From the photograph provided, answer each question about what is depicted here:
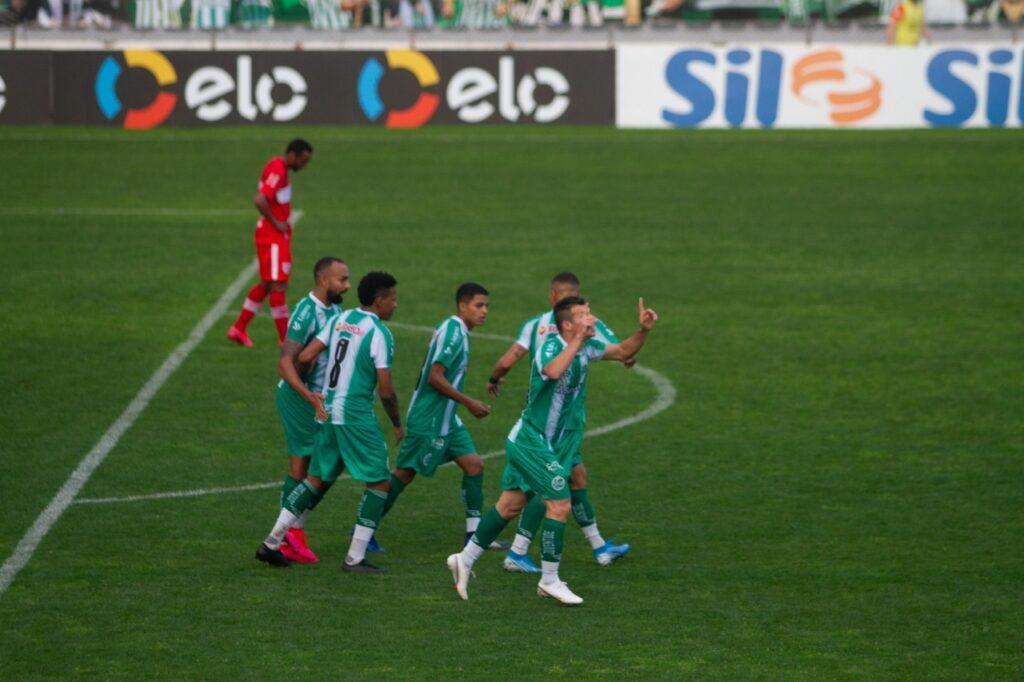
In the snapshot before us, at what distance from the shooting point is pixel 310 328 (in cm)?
977

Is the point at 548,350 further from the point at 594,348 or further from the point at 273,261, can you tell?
the point at 273,261

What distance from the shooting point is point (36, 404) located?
45.1ft

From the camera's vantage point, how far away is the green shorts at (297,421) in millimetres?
9773

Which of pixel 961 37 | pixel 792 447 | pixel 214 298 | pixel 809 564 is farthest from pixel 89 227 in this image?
pixel 961 37

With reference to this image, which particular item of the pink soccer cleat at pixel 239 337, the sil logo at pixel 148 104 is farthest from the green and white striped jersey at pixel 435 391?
the sil logo at pixel 148 104

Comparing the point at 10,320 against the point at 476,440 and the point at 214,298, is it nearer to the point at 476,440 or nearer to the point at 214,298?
the point at 214,298

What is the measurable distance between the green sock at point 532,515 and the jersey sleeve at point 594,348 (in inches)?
33.0

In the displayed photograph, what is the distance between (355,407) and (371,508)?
0.58 m

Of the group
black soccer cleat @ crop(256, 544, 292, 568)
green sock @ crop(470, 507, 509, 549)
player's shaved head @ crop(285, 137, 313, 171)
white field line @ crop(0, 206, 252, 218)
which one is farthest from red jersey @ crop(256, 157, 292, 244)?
white field line @ crop(0, 206, 252, 218)

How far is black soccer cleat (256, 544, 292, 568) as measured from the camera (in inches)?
378

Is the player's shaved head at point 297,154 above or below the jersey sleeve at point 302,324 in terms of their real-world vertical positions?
above

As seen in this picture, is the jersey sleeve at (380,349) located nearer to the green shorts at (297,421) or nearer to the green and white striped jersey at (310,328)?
the green and white striped jersey at (310,328)

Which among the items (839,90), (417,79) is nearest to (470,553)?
(417,79)

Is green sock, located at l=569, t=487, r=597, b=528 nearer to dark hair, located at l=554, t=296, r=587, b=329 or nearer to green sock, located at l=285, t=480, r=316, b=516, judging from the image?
dark hair, located at l=554, t=296, r=587, b=329
